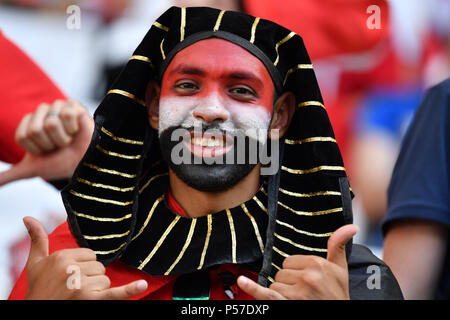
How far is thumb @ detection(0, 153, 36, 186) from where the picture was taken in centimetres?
289

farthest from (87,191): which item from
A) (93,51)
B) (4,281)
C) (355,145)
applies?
(355,145)

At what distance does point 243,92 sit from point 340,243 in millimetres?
→ 635

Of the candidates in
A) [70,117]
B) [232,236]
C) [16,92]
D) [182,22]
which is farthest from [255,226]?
[16,92]

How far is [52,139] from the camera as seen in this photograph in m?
2.75

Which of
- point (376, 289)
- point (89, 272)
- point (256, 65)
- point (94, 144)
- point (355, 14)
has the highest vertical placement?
point (355, 14)

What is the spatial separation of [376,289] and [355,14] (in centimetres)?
188

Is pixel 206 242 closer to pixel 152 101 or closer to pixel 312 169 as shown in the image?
pixel 312 169

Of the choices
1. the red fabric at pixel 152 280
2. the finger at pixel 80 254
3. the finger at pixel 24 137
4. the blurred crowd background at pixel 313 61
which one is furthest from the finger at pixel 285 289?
the blurred crowd background at pixel 313 61

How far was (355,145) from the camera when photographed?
3.75 metres

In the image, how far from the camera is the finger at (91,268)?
79.0 inches

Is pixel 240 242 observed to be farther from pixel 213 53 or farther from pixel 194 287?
Result: pixel 213 53

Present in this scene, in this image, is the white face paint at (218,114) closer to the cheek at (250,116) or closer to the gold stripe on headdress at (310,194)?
the cheek at (250,116)

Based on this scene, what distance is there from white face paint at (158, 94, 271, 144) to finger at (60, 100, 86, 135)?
Result: 1.80 ft

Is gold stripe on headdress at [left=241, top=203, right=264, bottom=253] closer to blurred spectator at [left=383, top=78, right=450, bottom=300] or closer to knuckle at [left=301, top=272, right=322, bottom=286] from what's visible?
knuckle at [left=301, top=272, right=322, bottom=286]
